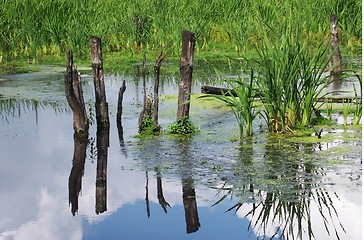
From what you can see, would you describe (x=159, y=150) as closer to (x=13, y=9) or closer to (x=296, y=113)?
(x=296, y=113)

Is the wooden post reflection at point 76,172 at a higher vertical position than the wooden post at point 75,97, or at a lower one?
lower

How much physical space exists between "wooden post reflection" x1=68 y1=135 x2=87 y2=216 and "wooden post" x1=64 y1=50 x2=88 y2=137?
0.46 feet

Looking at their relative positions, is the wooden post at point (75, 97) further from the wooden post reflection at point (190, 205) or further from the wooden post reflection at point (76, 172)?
the wooden post reflection at point (190, 205)

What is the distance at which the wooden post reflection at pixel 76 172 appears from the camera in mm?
9116

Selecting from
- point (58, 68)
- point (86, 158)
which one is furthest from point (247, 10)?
point (86, 158)

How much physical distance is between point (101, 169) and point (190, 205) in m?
1.95

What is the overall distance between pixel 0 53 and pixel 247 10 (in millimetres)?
5358

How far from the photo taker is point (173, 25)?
19.8 m

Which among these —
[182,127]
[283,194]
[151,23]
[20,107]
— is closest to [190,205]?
[283,194]

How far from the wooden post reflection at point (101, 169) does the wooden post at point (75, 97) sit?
0.78ft

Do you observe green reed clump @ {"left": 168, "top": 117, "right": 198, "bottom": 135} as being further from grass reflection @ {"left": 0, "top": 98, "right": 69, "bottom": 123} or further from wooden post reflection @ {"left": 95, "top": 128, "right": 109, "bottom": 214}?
grass reflection @ {"left": 0, "top": 98, "right": 69, "bottom": 123}

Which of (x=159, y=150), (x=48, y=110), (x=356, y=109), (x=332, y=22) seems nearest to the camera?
(x=159, y=150)

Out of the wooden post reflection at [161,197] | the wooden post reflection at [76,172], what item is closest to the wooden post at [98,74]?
the wooden post reflection at [76,172]

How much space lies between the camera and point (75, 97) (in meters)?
11.6
